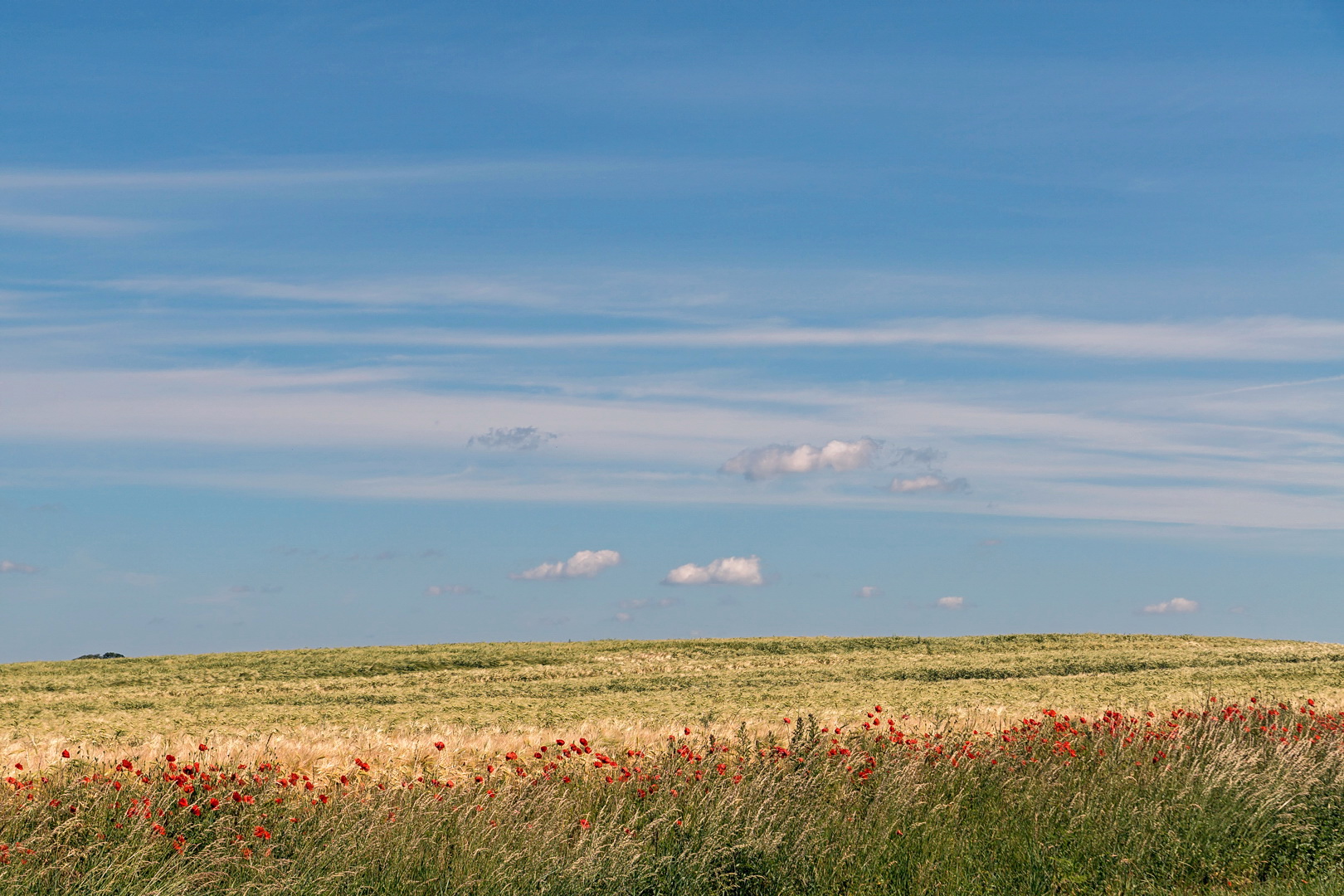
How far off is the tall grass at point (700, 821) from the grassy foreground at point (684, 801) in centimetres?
3

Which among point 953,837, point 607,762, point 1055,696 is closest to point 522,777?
point 607,762

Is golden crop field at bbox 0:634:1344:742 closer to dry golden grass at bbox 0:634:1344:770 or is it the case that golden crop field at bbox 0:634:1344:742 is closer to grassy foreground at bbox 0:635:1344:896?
dry golden grass at bbox 0:634:1344:770

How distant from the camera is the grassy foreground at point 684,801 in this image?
8.07 metres

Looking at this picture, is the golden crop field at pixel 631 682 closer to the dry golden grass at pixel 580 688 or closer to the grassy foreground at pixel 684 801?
the dry golden grass at pixel 580 688

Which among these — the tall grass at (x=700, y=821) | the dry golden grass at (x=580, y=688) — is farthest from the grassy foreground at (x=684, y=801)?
the dry golden grass at (x=580, y=688)

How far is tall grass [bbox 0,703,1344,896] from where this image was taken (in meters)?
7.96

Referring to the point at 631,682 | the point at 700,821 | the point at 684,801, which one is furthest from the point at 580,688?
the point at 700,821

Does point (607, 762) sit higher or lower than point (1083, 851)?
higher

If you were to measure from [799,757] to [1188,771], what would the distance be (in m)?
3.92

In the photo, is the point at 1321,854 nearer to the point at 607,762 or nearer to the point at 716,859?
the point at 716,859

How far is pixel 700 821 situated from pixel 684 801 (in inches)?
30.4

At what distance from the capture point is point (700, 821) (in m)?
8.71

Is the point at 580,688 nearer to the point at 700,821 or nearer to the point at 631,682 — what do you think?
the point at 631,682

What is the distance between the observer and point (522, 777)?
1027 cm
